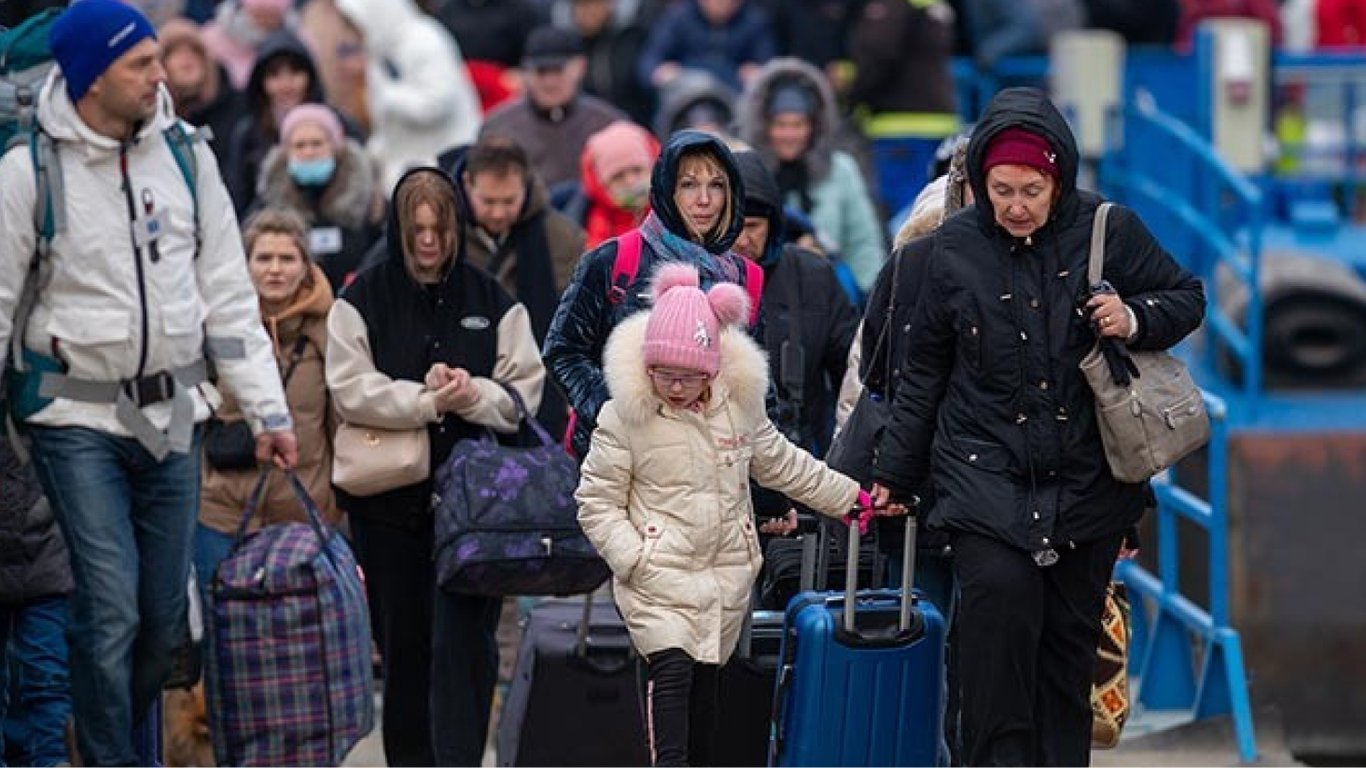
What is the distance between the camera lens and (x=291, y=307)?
9.85 metres

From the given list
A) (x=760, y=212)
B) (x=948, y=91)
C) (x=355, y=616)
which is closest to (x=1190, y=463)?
(x=948, y=91)

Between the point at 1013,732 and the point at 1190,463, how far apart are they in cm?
536

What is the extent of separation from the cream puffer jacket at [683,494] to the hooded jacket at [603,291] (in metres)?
0.36

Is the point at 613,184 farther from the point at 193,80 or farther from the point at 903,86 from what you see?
the point at 903,86

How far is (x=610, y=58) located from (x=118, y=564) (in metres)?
8.30

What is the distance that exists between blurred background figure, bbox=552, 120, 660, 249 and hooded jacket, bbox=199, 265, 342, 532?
70.0 inches

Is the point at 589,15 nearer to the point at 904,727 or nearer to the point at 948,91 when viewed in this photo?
the point at 948,91

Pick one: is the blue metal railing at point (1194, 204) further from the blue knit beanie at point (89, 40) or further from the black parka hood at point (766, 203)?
the blue knit beanie at point (89, 40)

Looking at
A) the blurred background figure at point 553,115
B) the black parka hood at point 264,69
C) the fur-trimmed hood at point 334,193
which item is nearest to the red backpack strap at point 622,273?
the fur-trimmed hood at point 334,193

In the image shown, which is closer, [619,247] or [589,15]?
[619,247]

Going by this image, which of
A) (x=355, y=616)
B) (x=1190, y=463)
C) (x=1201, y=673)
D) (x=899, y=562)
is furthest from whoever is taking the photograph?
(x=1190, y=463)

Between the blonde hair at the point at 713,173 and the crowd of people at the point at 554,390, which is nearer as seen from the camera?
the crowd of people at the point at 554,390

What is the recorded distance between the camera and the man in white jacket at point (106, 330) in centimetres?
830

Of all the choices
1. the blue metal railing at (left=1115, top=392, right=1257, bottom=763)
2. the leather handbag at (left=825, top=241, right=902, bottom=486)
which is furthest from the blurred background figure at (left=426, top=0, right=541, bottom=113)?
the leather handbag at (left=825, top=241, right=902, bottom=486)
